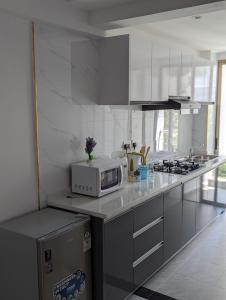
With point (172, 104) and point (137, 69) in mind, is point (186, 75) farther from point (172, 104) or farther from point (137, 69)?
point (137, 69)

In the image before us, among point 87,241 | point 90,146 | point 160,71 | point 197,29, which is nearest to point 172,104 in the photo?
point 160,71

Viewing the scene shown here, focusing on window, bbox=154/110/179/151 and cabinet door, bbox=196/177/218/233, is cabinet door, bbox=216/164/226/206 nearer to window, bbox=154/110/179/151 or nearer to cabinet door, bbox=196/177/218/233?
cabinet door, bbox=196/177/218/233

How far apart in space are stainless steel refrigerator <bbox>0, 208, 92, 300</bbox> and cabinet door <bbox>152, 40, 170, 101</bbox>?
5.53ft

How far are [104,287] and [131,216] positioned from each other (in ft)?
1.87

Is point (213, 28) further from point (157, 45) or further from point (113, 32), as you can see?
point (113, 32)

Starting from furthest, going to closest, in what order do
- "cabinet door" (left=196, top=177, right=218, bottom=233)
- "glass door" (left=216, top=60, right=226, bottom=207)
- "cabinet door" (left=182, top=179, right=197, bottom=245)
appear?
"glass door" (left=216, top=60, right=226, bottom=207) → "cabinet door" (left=196, top=177, right=218, bottom=233) → "cabinet door" (left=182, top=179, right=197, bottom=245)

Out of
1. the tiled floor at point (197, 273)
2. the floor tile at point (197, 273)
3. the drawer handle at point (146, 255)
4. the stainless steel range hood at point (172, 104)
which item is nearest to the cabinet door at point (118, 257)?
the drawer handle at point (146, 255)

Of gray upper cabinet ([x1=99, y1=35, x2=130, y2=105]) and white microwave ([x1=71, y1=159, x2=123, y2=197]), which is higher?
gray upper cabinet ([x1=99, y1=35, x2=130, y2=105])

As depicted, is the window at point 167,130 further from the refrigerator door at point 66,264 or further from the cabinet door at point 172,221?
the refrigerator door at point 66,264

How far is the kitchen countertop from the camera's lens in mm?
2383

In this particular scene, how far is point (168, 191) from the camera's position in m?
3.10

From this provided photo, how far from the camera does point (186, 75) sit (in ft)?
13.1

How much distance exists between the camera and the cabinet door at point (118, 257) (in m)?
2.37

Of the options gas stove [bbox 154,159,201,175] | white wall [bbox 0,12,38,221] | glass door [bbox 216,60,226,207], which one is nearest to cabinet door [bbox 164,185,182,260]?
gas stove [bbox 154,159,201,175]
